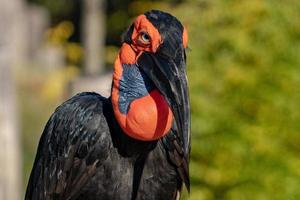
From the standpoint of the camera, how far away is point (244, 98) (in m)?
7.33

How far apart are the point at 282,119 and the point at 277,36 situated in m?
0.68

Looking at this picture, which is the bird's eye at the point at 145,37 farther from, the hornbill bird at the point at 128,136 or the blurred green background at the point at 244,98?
the blurred green background at the point at 244,98

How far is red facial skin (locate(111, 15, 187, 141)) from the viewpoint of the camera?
442cm

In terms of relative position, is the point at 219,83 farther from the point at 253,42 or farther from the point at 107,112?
the point at 107,112

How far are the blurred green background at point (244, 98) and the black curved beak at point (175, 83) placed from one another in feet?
8.22

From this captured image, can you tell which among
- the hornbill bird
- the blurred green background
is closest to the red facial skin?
the hornbill bird

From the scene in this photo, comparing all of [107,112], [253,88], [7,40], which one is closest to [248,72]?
[253,88]

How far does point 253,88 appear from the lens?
24.0 feet

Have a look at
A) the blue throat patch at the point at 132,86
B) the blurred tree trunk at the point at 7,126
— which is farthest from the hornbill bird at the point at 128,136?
the blurred tree trunk at the point at 7,126

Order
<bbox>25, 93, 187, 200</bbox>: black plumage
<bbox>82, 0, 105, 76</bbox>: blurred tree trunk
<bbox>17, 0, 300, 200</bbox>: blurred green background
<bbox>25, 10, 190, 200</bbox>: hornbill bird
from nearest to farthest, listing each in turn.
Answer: <bbox>25, 10, 190, 200</bbox>: hornbill bird, <bbox>25, 93, 187, 200</bbox>: black plumage, <bbox>17, 0, 300, 200</bbox>: blurred green background, <bbox>82, 0, 105, 76</bbox>: blurred tree trunk

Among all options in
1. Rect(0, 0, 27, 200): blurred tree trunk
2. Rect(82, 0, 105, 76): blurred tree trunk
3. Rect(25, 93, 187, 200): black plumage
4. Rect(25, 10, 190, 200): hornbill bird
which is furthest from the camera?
Rect(82, 0, 105, 76): blurred tree trunk

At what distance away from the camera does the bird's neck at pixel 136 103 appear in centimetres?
444

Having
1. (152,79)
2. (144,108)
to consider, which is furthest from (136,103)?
(152,79)

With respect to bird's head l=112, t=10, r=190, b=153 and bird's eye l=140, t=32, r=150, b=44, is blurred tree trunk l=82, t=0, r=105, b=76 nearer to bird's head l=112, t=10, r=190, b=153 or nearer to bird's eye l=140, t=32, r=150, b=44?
bird's head l=112, t=10, r=190, b=153
